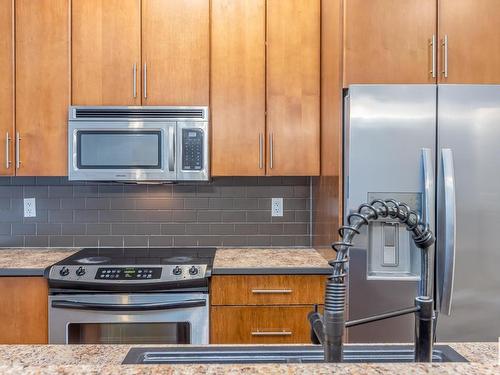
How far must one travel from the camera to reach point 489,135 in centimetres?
202

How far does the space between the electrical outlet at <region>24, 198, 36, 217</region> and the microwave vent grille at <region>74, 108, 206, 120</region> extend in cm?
74

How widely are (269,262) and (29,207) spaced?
5.21ft

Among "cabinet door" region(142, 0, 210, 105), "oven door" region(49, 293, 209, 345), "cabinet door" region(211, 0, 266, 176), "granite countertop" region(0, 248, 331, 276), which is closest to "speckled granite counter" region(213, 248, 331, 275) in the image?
"granite countertop" region(0, 248, 331, 276)

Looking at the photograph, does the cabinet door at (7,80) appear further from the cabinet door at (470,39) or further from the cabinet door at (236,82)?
the cabinet door at (470,39)

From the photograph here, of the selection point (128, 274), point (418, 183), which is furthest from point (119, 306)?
point (418, 183)

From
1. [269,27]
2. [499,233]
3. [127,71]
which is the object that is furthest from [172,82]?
[499,233]

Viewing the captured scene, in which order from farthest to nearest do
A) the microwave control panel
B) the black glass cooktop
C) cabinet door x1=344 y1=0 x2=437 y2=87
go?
1. the microwave control panel
2. the black glass cooktop
3. cabinet door x1=344 y1=0 x2=437 y2=87

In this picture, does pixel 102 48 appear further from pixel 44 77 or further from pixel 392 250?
pixel 392 250

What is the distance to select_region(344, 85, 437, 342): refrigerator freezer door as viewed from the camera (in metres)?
Answer: 2.01

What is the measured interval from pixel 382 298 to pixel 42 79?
6.99ft

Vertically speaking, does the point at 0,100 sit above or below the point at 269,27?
below

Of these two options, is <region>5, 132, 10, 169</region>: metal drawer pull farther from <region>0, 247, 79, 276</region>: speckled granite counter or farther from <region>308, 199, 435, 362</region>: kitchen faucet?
<region>308, 199, 435, 362</region>: kitchen faucet

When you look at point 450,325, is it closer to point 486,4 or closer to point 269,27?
point 486,4

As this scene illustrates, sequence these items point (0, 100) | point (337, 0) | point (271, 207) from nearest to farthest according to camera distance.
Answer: point (337, 0)
point (0, 100)
point (271, 207)
